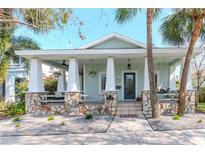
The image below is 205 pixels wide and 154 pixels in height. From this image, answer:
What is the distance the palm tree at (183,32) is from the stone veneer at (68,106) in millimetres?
3572

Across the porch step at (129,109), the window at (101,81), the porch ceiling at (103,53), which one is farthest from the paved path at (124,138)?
the window at (101,81)

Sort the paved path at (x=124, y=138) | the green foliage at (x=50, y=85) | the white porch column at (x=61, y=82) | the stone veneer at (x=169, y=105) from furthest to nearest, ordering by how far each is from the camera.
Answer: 1. the green foliage at (x=50, y=85)
2. the white porch column at (x=61, y=82)
3. the stone veneer at (x=169, y=105)
4. the paved path at (x=124, y=138)

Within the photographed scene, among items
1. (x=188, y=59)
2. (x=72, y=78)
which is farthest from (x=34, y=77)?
(x=188, y=59)

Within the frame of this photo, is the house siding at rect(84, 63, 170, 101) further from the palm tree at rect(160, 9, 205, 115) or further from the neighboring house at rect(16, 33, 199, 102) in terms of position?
the palm tree at rect(160, 9, 205, 115)

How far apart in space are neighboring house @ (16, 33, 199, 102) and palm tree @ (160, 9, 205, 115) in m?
1.30

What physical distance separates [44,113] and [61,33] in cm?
1029

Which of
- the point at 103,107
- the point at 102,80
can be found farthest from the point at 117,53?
the point at 102,80

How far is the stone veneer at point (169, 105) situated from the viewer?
13852 mm

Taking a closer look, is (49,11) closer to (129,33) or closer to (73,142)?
(73,142)

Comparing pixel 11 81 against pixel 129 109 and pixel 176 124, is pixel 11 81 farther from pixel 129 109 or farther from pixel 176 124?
pixel 176 124

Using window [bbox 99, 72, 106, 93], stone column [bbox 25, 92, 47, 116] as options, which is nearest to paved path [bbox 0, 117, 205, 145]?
stone column [bbox 25, 92, 47, 116]

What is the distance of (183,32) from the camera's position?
613 inches

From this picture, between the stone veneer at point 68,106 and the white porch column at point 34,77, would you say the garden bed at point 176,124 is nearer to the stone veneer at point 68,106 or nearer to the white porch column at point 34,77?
the stone veneer at point 68,106

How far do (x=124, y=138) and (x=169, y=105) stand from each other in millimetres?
6600
